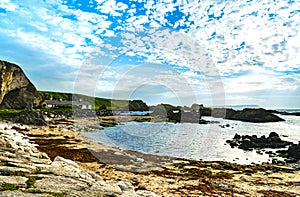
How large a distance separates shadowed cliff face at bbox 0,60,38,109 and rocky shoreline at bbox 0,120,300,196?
216 feet

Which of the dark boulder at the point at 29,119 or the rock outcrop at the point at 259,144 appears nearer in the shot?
the rock outcrop at the point at 259,144

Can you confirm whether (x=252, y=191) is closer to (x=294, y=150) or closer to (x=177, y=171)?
(x=177, y=171)

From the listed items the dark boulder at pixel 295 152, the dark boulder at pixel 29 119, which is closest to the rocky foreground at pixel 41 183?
the dark boulder at pixel 295 152

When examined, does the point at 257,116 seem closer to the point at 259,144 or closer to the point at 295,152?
the point at 259,144

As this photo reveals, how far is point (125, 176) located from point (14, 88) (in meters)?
85.9

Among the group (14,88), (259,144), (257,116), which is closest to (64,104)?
(14,88)

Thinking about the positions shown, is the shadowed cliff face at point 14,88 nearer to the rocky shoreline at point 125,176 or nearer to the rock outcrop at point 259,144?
the rocky shoreline at point 125,176

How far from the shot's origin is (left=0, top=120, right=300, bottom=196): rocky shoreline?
439 inches

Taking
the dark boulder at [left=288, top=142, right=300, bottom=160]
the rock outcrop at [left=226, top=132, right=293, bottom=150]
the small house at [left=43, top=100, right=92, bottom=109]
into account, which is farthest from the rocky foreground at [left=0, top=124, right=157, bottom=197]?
the small house at [left=43, top=100, right=92, bottom=109]

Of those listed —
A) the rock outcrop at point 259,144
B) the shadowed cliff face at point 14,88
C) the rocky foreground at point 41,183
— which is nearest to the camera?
the rocky foreground at point 41,183

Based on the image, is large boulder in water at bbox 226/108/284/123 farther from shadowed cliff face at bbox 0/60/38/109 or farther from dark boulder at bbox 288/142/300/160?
shadowed cliff face at bbox 0/60/38/109

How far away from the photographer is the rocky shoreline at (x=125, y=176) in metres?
11.2

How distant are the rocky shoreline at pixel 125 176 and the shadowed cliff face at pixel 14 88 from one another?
6588 cm

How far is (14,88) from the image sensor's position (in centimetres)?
9288
